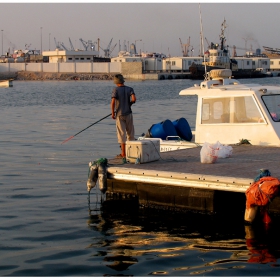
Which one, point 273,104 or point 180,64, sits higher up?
point 180,64

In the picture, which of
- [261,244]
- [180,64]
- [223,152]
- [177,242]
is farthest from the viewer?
[180,64]

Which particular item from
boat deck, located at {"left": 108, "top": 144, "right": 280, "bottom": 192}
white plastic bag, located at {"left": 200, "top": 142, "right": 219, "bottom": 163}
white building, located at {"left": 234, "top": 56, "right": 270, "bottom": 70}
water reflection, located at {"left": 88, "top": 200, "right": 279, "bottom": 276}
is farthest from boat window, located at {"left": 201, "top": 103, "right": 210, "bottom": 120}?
white building, located at {"left": 234, "top": 56, "right": 270, "bottom": 70}

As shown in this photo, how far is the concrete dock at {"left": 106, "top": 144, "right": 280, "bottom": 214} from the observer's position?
34.9 feet

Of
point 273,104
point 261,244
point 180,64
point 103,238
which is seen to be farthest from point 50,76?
point 261,244

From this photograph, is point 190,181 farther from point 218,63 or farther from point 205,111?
point 218,63

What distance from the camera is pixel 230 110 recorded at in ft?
47.1

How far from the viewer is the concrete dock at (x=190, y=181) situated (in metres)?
10.6

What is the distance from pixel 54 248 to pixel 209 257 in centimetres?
232

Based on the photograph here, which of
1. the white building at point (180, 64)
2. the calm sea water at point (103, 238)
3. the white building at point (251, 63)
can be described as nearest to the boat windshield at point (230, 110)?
the calm sea water at point (103, 238)

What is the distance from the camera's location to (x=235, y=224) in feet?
35.5

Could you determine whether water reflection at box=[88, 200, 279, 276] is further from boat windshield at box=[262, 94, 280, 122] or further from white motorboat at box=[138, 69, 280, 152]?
boat windshield at box=[262, 94, 280, 122]

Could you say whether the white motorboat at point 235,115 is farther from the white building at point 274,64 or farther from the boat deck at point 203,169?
the white building at point 274,64

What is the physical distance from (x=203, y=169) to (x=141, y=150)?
4.33 ft

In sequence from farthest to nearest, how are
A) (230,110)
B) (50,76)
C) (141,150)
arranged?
(50,76) < (230,110) < (141,150)
